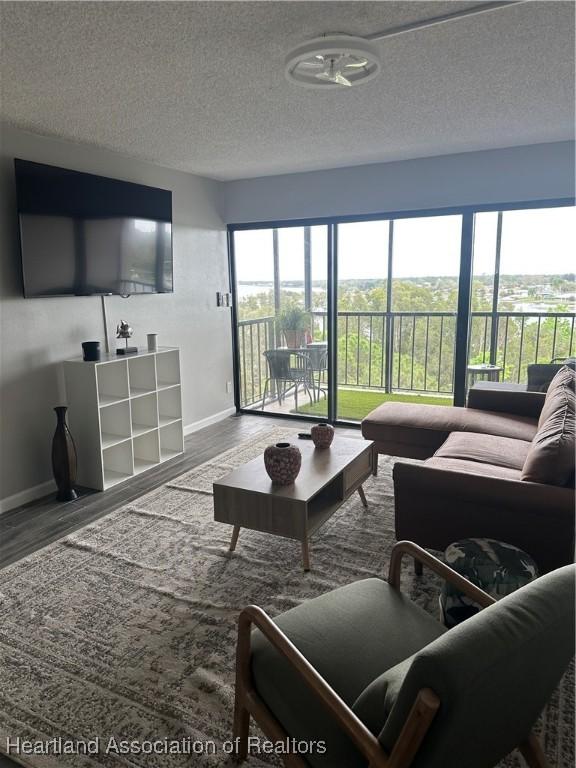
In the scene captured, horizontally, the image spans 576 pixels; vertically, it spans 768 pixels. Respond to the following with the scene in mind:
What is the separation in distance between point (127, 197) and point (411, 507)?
3.11m

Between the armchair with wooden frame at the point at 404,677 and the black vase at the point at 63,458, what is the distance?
2.40m

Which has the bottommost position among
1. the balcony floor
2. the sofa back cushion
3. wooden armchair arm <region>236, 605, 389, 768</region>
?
the balcony floor

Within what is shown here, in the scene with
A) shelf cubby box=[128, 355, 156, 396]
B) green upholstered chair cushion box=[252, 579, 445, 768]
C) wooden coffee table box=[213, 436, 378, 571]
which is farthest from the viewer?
shelf cubby box=[128, 355, 156, 396]

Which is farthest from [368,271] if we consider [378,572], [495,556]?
[495,556]

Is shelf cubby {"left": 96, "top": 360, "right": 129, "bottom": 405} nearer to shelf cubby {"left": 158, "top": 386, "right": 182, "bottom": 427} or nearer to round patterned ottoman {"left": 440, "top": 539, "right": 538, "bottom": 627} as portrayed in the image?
shelf cubby {"left": 158, "top": 386, "right": 182, "bottom": 427}

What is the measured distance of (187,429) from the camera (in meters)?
5.05

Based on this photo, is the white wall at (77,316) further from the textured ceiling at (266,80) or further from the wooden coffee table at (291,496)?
the wooden coffee table at (291,496)

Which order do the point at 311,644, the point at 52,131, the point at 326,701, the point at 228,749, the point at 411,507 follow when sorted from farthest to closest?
the point at 52,131
the point at 411,507
the point at 228,749
the point at 311,644
the point at 326,701

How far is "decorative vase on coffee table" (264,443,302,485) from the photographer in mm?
2666

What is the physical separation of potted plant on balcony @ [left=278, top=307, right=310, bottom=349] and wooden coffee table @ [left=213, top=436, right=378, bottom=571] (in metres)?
2.44

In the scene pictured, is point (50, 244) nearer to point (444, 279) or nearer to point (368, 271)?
point (368, 271)

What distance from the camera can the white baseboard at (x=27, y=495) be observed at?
11.3 feet

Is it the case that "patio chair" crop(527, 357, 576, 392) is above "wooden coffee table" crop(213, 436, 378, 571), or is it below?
above

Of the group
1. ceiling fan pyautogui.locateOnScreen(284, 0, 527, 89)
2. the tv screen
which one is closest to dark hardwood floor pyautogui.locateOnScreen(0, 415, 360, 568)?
the tv screen
